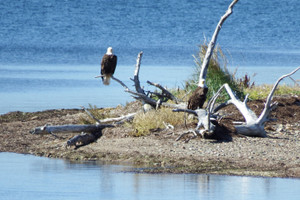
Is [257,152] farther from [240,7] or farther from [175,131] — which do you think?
[240,7]

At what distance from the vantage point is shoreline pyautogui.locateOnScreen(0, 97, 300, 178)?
1307cm

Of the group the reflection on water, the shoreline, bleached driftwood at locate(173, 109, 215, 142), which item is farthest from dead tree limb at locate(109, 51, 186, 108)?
the reflection on water

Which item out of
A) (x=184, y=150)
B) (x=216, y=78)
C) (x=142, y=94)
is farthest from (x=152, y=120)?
Result: (x=216, y=78)

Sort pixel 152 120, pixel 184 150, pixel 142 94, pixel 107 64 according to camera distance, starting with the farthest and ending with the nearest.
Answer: pixel 107 64 → pixel 142 94 → pixel 152 120 → pixel 184 150

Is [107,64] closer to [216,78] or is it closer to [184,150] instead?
[216,78]

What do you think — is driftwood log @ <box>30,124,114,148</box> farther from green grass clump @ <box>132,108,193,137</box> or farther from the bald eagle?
the bald eagle

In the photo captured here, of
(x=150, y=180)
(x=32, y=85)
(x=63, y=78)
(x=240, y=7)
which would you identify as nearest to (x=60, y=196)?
(x=150, y=180)

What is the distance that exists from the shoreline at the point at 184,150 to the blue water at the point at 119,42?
4.06 meters

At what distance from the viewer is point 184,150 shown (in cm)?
1441

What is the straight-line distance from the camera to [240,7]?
103562mm

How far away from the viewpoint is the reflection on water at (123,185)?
35.3 ft

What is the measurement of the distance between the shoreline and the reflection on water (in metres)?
0.57

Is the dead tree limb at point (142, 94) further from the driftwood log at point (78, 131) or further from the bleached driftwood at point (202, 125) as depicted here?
the bleached driftwood at point (202, 125)

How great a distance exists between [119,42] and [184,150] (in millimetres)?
45792
